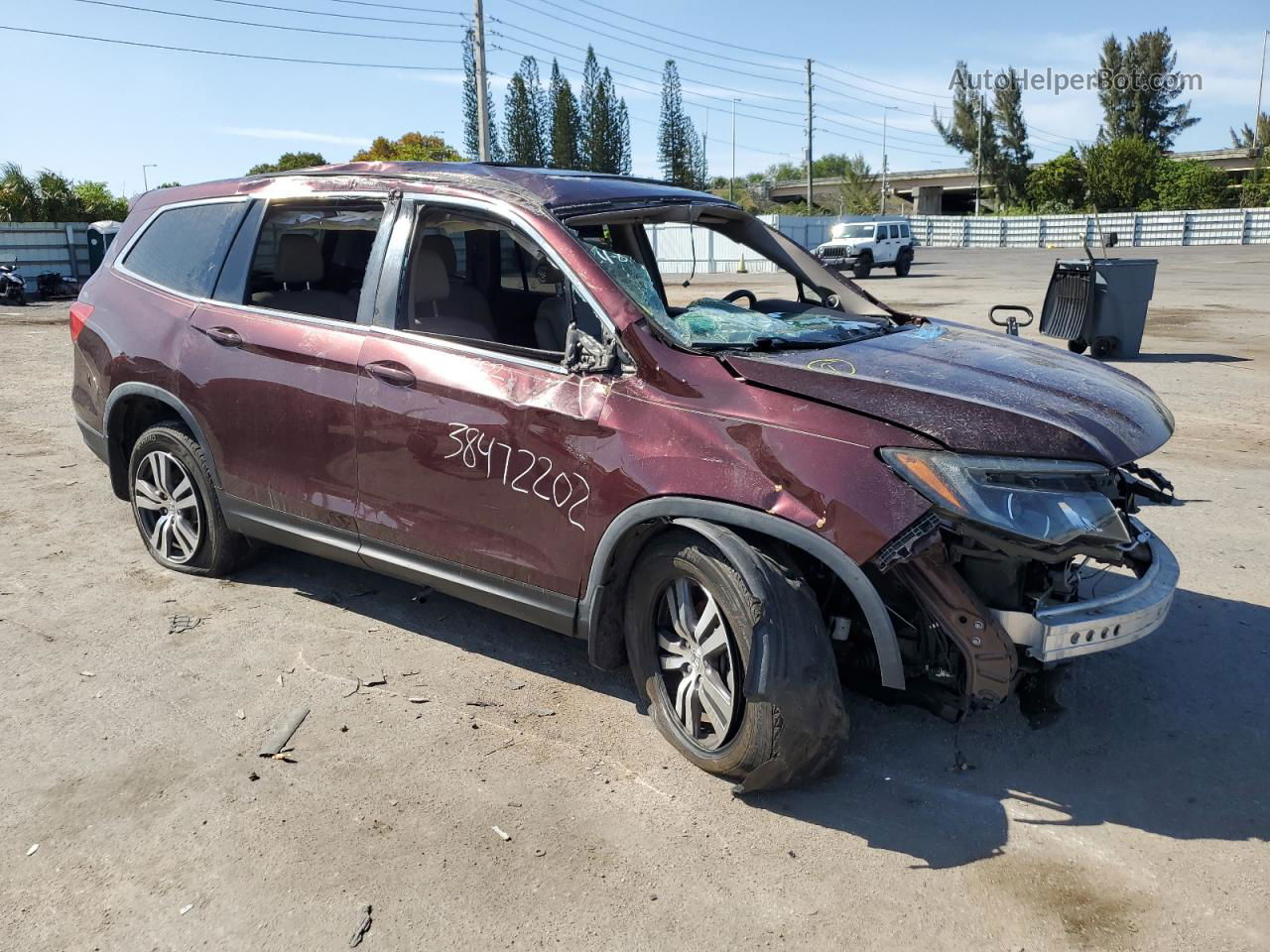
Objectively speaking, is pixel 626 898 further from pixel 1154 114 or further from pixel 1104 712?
pixel 1154 114

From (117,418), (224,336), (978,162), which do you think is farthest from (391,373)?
(978,162)

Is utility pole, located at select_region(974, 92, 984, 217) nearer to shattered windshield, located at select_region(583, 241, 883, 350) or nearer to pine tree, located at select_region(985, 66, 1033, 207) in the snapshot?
pine tree, located at select_region(985, 66, 1033, 207)

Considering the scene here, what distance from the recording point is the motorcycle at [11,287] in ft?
81.4

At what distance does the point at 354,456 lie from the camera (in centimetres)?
423

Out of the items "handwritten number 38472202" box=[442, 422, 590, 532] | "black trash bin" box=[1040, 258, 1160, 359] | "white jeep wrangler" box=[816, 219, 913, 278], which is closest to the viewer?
"handwritten number 38472202" box=[442, 422, 590, 532]

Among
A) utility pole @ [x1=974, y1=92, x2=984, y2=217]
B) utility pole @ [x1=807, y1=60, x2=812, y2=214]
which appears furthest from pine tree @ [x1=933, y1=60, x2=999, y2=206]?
utility pole @ [x1=807, y1=60, x2=812, y2=214]

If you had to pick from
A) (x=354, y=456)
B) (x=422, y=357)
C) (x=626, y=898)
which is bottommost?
(x=626, y=898)

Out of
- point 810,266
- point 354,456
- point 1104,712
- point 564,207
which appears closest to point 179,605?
point 354,456

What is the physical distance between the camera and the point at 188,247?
16.8 feet

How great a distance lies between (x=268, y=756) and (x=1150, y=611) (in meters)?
2.89

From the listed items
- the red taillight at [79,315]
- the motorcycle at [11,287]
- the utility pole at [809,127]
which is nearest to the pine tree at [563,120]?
the utility pole at [809,127]

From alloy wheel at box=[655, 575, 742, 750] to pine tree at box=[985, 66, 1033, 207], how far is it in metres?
106

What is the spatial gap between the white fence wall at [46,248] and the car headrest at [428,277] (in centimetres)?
2989

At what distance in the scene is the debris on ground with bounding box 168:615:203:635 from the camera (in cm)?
470
